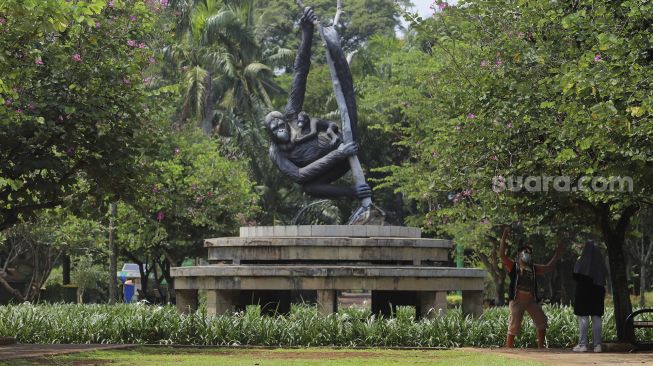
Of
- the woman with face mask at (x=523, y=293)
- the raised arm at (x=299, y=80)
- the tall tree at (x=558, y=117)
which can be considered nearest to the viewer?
the tall tree at (x=558, y=117)

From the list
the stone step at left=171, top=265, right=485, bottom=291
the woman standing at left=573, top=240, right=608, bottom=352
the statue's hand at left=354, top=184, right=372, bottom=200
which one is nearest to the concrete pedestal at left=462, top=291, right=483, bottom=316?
the stone step at left=171, top=265, right=485, bottom=291

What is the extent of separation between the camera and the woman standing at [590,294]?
16.6 meters

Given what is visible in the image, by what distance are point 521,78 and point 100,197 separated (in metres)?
7.22

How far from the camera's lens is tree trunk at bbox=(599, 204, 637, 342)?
18.2m

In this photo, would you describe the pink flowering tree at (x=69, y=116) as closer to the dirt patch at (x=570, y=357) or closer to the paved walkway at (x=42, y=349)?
the paved walkway at (x=42, y=349)

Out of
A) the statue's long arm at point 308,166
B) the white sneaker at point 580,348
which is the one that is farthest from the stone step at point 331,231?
the white sneaker at point 580,348

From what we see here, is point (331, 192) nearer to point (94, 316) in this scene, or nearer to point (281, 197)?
point (94, 316)

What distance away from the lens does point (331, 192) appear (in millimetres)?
23203

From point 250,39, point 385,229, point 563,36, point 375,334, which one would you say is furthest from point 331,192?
point 250,39

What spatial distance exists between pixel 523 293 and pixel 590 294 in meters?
1.00

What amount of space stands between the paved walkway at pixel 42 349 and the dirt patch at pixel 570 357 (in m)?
5.70

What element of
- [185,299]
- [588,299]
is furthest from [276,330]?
[588,299]

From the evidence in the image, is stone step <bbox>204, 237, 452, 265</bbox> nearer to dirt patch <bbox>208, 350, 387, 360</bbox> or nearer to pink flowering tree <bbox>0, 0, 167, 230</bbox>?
pink flowering tree <bbox>0, 0, 167, 230</bbox>

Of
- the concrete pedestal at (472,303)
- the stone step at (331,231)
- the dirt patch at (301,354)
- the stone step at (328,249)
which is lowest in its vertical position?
the dirt patch at (301,354)
